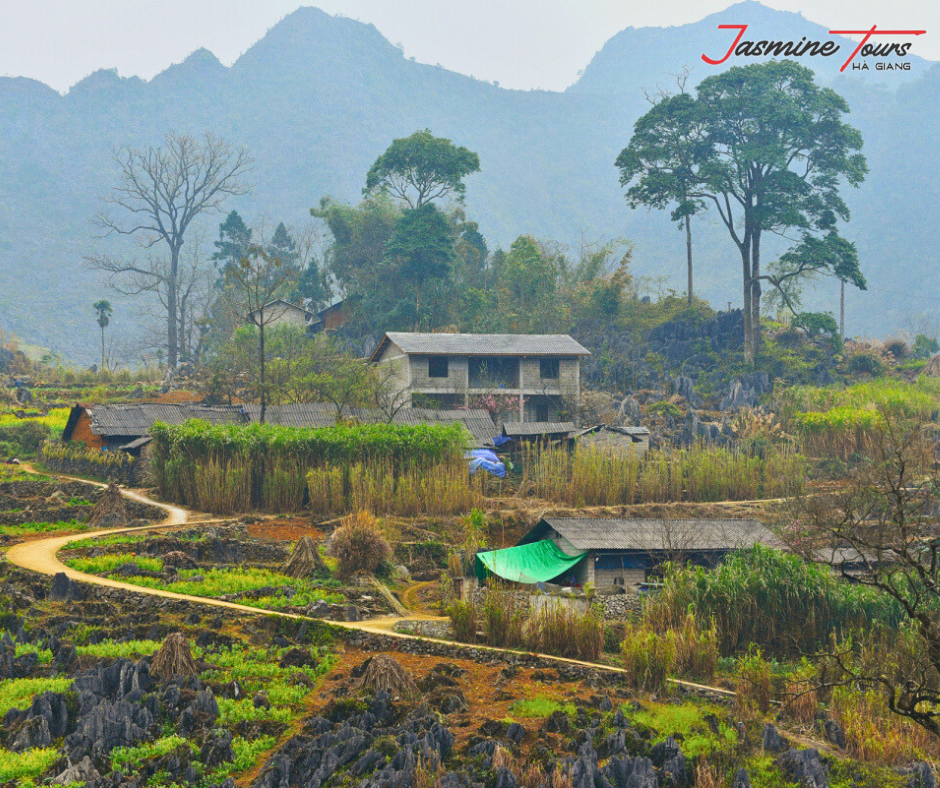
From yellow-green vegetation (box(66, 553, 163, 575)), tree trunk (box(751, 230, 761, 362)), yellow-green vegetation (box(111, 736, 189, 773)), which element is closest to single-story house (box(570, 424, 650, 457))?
tree trunk (box(751, 230, 761, 362))

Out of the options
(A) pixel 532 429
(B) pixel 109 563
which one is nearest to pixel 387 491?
(B) pixel 109 563

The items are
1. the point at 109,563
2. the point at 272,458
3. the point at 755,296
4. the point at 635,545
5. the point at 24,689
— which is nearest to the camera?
the point at 24,689

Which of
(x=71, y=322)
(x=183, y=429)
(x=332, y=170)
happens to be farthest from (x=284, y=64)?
(x=183, y=429)

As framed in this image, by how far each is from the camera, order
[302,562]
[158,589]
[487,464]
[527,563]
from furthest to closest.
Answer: [487,464], [527,563], [302,562], [158,589]

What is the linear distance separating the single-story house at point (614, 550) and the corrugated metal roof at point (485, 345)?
20565mm

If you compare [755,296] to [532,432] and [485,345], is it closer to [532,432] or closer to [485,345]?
[485,345]

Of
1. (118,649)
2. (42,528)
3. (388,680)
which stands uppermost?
(42,528)

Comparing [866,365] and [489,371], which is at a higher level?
[866,365]

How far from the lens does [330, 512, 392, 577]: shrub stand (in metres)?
17.9

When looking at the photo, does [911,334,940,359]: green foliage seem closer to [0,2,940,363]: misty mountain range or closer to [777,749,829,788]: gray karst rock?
[777,749,829,788]: gray karst rock

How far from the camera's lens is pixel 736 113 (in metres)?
43.1

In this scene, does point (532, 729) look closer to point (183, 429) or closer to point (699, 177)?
point (183, 429)

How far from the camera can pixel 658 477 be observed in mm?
25406

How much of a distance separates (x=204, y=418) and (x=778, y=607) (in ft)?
69.3
